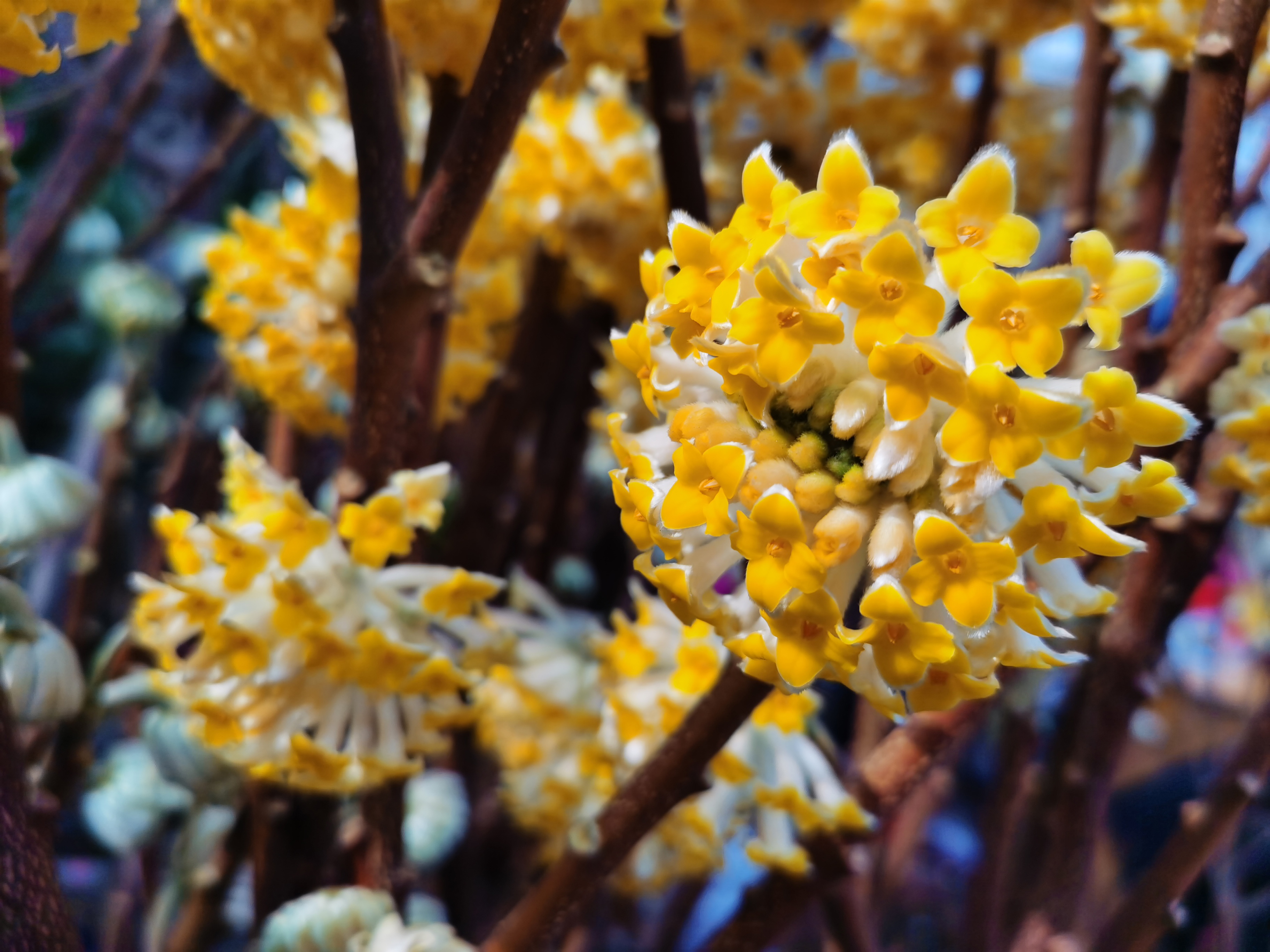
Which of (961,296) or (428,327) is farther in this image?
(428,327)

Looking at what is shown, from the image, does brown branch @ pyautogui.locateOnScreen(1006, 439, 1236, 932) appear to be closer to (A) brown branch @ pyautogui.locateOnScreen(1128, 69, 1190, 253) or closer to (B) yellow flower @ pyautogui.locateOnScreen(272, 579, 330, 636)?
(A) brown branch @ pyautogui.locateOnScreen(1128, 69, 1190, 253)

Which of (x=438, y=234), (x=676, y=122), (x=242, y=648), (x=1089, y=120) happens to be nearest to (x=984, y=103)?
(x=1089, y=120)

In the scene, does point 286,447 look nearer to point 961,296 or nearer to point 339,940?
point 339,940

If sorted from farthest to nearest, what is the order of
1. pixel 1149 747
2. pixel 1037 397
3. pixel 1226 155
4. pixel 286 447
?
pixel 1149 747
pixel 286 447
pixel 1226 155
pixel 1037 397

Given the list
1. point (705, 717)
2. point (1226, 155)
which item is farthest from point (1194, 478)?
point (705, 717)

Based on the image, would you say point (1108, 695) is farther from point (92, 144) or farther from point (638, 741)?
point (92, 144)

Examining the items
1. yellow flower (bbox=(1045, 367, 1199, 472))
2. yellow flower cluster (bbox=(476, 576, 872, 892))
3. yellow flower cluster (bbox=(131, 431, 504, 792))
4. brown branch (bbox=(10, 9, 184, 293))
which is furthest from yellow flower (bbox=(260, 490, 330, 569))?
brown branch (bbox=(10, 9, 184, 293))
